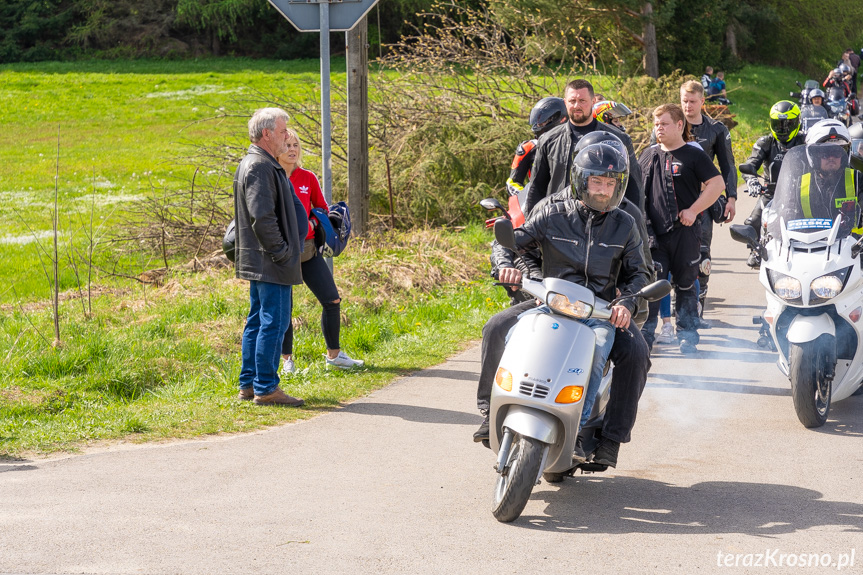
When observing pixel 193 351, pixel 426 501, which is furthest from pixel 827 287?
pixel 193 351

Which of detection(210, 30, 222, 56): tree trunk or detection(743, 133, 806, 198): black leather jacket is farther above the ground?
Answer: detection(210, 30, 222, 56): tree trunk

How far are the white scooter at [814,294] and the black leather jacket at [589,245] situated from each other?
1.53 m

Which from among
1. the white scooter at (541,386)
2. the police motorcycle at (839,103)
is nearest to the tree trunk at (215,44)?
the police motorcycle at (839,103)

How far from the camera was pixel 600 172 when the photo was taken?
4852 mm

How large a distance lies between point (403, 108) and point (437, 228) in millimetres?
2091

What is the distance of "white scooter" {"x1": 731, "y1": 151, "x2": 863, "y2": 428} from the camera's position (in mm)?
5980

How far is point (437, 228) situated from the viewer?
1369 cm

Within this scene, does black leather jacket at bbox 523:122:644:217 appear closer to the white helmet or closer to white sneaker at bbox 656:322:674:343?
the white helmet

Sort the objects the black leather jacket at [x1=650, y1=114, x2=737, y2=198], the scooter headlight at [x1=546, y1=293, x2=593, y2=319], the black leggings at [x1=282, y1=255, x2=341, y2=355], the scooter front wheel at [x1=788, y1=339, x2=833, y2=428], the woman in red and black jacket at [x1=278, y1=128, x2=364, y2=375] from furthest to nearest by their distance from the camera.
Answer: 1. the black leather jacket at [x1=650, y1=114, x2=737, y2=198]
2. the black leggings at [x1=282, y1=255, x2=341, y2=355]
3. the woman in red and black jacket at [x1=278, y1=128, x2=364, y2=375]
4. the scooter front wheel at [x1=788, y1=339, x2=833, y2=428]
5. the scooter headlight at [x1=546, y1=293, x2=593, y2=319]

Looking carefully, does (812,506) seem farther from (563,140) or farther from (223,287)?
(223,287)

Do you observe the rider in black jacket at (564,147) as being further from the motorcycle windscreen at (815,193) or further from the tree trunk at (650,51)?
the tree trunk at (650,51)

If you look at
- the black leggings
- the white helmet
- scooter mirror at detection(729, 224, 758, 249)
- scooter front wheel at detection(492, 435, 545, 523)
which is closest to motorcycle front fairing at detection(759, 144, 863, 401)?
scooter mirror at detection(729, 224, 758, 249)

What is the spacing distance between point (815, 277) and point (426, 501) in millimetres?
2839

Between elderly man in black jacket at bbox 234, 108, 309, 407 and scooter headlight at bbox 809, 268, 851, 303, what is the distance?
325cm
